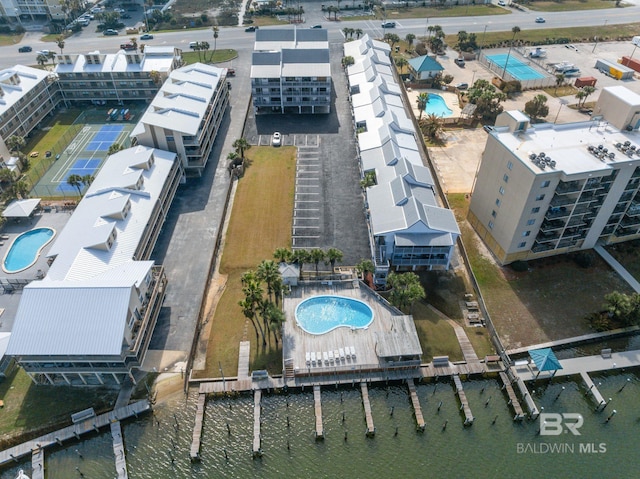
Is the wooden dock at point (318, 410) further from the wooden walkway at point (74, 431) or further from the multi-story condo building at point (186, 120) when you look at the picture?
the multi-story condo building at point (186, 120)

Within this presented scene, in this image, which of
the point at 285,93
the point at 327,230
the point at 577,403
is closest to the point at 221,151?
the point at 285,93

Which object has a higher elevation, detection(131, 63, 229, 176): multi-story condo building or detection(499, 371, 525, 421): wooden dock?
detection(131, 63, 229, 176): multi-story condo building

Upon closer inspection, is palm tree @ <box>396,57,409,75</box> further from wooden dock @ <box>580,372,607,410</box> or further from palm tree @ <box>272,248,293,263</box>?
wooden dock @ <box>580,372,607,410</box>

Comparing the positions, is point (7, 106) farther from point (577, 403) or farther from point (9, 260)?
point (577, 403)

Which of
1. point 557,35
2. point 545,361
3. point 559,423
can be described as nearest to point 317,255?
point 545,361

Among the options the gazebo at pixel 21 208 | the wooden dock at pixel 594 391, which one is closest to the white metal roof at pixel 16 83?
the gazebo at pixel 21 208

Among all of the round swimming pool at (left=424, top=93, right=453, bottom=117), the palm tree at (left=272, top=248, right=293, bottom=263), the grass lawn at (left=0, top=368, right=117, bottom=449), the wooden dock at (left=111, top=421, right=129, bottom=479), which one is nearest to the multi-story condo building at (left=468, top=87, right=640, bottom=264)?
the palm tree at (left=272, top=248, right=293, bottom=263)
